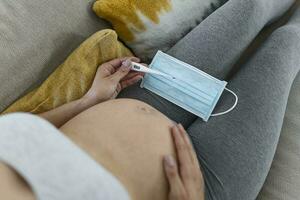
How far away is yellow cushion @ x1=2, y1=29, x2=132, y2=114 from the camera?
975 millimetres

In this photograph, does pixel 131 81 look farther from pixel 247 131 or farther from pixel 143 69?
pixel 247 131

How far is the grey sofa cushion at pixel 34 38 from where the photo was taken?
0.97 metres

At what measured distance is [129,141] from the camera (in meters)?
0.87

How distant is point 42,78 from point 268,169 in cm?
64

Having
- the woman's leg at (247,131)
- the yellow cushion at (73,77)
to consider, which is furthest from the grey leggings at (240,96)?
the yellow cushion at (73,77)

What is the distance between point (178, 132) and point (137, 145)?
113mm

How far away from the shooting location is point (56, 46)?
41.3 inches

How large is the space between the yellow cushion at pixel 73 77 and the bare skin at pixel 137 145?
0.04m

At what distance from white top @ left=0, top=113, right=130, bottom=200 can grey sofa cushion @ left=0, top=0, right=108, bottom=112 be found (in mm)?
239

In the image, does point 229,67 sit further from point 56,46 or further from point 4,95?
point 4,95

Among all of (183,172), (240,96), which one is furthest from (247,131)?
(183,172)

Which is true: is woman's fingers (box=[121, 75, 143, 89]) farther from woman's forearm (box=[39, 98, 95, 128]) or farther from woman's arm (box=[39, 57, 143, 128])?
woman's forearm (box=[39, 98, 95, 128])

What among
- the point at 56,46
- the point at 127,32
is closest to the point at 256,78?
the point at 127,32

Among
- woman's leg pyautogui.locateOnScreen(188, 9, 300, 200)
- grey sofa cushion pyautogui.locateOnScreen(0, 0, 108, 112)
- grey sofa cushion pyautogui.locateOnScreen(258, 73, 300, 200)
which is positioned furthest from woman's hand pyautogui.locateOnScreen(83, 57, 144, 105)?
grey sofa cushion pyautogui.locateOnScreen(258, 73, 300, 200)
